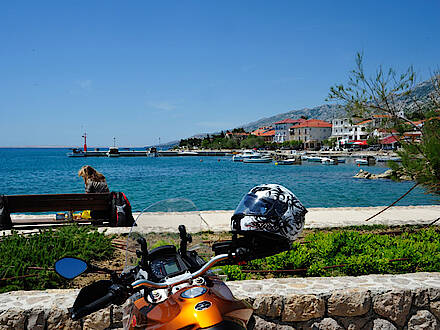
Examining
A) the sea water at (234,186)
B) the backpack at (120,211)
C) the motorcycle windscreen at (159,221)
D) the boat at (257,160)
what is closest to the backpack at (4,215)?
the backpack at (120,211)

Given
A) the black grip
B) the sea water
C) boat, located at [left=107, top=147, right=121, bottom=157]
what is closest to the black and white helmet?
the black grip

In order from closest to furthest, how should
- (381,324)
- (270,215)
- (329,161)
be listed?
(270,215), (381,324), (329,161)

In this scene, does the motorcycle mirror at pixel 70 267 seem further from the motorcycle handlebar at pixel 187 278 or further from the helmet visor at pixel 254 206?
the helmet visor at pixel 254 206

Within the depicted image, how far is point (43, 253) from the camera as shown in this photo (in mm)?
4797

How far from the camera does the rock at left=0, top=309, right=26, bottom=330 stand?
10.6 ft

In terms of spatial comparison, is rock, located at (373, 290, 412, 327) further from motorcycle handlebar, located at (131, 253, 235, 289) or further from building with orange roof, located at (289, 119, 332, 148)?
building with orange roof, located at (289, 119, 332, 148)

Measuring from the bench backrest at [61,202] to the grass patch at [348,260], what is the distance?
4693 millimetres

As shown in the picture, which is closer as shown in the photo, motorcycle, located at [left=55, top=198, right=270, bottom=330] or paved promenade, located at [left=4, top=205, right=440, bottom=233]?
motorcycle, located at [left=55, top=198, right=270, bottom=330]

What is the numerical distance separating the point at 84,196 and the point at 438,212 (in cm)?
903

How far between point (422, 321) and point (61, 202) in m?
7.46

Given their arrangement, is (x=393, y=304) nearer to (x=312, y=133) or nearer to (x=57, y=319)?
(x=57, y=319)

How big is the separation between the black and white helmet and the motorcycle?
189 mm

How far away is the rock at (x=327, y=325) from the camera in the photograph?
3670 millimetres

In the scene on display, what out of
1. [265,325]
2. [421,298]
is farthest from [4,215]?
[421,298]
